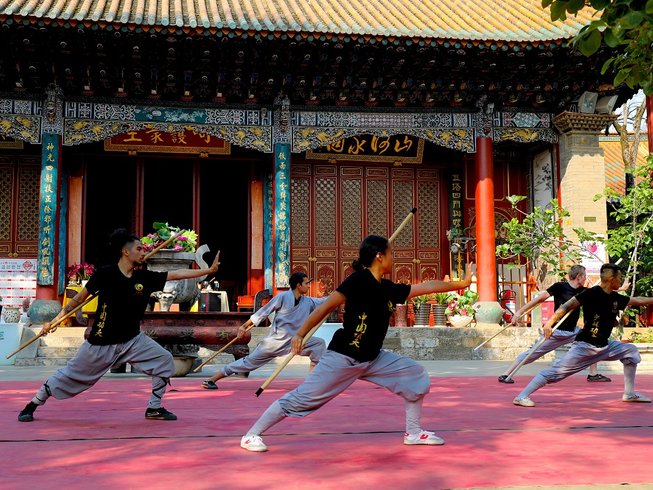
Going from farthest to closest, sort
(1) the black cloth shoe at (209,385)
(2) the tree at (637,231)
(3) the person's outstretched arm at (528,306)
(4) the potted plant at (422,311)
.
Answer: (4) the potted plant at (422,311) → (2) the tree at (637,231) → (1) the black cloth shoe at (209,385) → (3) the person's outstretched arm at (528,306)

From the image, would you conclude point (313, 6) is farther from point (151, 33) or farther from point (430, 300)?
point (430, 300)

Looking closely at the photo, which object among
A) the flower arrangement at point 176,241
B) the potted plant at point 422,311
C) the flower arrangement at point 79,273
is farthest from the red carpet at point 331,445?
the flower arrangement at point 79,273

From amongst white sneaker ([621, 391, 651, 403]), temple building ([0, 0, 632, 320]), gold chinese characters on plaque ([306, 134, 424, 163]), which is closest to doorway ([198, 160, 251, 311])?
temple building ([0, 0, 632, 320])

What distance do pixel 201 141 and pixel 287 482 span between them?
12.0 metres

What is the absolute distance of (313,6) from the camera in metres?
13.7

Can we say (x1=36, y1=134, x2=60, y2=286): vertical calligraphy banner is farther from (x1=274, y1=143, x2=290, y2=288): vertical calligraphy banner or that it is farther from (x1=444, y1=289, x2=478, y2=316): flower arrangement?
(x1=444, y1=289, x2=478, y2=316): flower arrangement

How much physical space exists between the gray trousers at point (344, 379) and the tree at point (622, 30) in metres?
1.83

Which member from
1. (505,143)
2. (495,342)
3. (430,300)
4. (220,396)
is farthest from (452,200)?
(220,396)

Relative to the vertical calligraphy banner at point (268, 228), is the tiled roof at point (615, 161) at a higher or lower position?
higher

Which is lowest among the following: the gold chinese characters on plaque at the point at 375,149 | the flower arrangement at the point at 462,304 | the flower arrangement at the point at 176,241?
the flower arrangement at the point at 462,304

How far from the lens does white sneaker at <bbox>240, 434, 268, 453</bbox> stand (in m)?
3.80

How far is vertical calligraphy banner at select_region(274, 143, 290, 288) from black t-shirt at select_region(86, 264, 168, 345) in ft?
26.4

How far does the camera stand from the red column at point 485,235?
1303cm

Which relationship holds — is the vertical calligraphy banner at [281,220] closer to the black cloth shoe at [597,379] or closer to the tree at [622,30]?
the black cloth shoe at [597,379]
